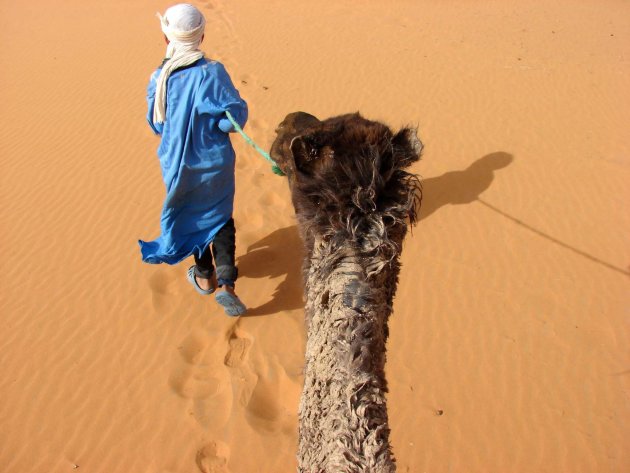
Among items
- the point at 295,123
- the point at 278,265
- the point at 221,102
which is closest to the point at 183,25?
the point at 221,102

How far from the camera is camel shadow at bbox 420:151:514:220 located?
600 cm

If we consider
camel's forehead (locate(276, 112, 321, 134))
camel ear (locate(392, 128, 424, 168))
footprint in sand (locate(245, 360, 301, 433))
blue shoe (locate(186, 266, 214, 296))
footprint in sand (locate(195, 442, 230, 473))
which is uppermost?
camel's forehead (locate(276, 112, 321, 134))

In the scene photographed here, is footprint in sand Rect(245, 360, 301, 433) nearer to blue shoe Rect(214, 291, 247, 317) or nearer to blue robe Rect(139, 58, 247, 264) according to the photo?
blue shoe Rect(214, 291, 247, 317)

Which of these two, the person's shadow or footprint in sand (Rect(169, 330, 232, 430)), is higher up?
the person's shadow

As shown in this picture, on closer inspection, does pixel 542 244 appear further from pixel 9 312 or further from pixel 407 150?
pixel 9 312

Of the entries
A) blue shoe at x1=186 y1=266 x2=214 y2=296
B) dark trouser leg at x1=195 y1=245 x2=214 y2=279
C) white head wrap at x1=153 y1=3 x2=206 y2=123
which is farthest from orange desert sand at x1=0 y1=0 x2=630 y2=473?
white head wrap at x1=153 y1=3 x2=206 y2=123

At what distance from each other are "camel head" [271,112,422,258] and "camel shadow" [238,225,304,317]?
2.91 m

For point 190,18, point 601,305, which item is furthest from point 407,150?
point 601,305

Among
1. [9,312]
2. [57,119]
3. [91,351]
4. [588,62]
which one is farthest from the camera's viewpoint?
[588,62]

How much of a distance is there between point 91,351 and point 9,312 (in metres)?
1.05

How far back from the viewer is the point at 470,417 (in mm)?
3814

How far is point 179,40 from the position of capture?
348cm

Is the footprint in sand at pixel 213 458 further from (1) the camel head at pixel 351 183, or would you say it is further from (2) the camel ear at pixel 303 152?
(2) the camel ear at pixel 303 152

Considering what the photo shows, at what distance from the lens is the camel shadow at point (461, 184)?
6.00m
